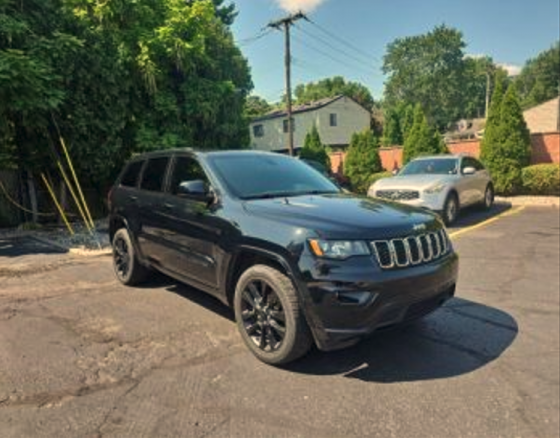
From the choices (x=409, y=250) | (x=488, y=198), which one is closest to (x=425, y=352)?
(x=409, y=250)

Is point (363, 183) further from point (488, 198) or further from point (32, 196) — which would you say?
point (32, 196)

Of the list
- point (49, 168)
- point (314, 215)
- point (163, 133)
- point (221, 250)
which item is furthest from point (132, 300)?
point (163, 133)

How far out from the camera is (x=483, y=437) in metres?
3.38

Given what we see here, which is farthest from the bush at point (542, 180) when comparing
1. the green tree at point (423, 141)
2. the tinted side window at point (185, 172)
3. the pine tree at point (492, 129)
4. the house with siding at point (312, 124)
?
the house with siding at point (312, 124)

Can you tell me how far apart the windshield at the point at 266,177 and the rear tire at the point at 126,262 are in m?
1.93

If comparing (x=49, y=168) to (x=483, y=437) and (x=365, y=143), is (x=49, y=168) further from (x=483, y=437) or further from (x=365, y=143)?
(x=365, y=143)

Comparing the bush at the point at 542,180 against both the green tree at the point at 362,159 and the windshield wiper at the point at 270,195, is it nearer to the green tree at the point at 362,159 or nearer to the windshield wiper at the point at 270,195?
the green tree at the point at 362,159

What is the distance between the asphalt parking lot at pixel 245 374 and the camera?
3.52m

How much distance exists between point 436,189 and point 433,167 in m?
1.63

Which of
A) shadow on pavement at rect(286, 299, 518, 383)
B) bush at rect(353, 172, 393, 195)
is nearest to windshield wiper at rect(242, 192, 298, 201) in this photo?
shadow on pavement at rect(286, 299, 518, 383)

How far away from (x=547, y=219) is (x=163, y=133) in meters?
10.3

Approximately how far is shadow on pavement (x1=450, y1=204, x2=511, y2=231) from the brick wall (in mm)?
2226

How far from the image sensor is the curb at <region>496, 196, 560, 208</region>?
627 inches

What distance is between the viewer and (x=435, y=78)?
7775 cm
